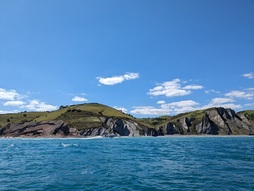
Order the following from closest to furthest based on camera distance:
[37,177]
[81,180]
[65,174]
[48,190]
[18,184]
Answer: [48,190], [18,184], [81,180], [37,177], [65,174]

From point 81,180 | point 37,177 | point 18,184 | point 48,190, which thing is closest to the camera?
point 48,190

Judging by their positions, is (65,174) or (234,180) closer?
(234,180)

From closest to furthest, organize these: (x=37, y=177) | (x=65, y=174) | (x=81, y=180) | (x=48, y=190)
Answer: (x=48, y=190), (x=81, y=180), (x=37, y=177), (x=65, y=174)

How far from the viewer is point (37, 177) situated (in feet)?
94.1

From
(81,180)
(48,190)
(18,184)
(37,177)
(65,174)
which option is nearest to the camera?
(48,190)

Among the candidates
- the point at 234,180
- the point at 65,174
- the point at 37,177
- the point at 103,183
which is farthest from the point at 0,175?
the point at 234,180

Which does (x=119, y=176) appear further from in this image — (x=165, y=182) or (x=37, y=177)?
(x=37, y=177)

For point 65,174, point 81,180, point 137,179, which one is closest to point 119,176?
point 137,179

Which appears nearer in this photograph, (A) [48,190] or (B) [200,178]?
(A) [48,190]

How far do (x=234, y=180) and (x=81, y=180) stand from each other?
48.8ft

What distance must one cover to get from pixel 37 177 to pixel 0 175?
474 cm

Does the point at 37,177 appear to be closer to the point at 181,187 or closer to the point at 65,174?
the point at 65,174

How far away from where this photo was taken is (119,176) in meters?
29.1

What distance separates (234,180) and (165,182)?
6.78m
